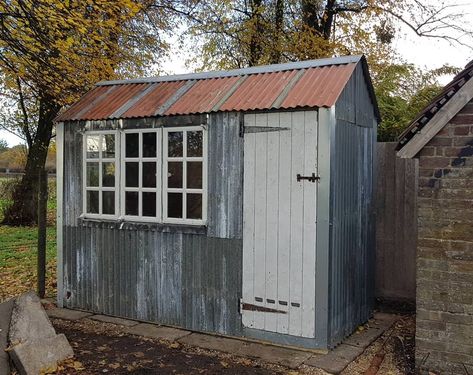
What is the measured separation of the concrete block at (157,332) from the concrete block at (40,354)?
1077 millimetres

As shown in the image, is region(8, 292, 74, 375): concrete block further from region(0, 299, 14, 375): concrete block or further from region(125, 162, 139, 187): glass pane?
region(125, 162, 139, 187): glass pane

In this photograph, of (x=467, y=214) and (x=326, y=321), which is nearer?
(x=467, y=214)

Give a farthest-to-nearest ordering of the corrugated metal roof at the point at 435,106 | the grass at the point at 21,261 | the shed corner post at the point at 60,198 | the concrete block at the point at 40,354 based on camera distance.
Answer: the grass at the point at 21,261 < the shed corner post at the point at 60,198 < the concrete block at the point at 40,354 < the corrugated metal roof at the point at 435,106

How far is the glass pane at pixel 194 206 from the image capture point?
242 inches

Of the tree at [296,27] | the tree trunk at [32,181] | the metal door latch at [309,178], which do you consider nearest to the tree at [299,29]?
the tree at [296,27]

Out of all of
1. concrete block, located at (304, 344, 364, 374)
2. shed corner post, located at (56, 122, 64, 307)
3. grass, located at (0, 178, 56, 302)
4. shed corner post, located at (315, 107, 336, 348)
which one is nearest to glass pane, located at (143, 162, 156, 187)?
shed corner post, located at (56, 122, 64, 307)

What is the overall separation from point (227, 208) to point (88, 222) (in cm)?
236

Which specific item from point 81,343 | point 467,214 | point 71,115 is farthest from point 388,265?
point 71,115

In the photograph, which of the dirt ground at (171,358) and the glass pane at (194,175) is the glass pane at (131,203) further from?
the dirt ground at (171,358)

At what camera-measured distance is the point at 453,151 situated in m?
4.60

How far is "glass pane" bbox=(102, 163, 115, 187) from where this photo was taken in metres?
6.77

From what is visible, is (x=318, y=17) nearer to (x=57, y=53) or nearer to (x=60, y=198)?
(x=57, y=53)

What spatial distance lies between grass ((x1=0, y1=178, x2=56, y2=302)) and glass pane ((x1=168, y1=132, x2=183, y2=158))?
145 inches

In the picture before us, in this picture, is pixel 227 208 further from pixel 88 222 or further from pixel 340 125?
pixel 88 222
